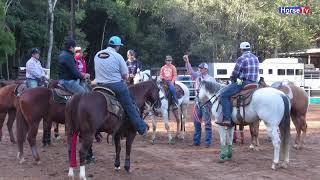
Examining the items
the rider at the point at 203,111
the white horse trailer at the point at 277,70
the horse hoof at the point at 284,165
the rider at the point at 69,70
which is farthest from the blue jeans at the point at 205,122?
the white horse trailer at the point at 277,70

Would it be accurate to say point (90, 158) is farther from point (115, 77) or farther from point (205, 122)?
point (205, 122)

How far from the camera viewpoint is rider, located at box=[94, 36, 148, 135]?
29.5 feet

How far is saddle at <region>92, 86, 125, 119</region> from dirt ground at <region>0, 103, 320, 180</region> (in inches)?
48.0

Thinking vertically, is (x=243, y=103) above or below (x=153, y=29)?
below

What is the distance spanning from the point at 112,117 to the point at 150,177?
133cm

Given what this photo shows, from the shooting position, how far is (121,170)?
381 inches

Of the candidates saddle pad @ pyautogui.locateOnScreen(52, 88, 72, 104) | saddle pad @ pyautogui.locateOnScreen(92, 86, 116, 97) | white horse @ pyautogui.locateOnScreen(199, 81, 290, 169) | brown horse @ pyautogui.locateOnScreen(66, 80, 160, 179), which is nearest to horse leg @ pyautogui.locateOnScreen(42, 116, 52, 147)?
saddle pad @ pyautogui.locateOnScreen(52, 88, 72, 104)

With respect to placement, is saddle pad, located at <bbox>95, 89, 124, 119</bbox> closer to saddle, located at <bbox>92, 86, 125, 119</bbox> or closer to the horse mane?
saddle, located at <bbox>92, 86, 125, 119</bbox>

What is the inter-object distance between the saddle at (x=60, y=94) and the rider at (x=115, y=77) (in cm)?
155

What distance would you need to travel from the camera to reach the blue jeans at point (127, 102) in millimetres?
9008

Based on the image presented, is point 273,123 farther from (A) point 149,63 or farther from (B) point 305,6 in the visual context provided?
(A) point 149,63

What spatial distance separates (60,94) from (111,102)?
7.10 ft

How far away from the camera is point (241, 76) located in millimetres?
10711

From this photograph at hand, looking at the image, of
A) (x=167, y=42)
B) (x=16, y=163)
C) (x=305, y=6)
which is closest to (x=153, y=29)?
(x=167, y=42)
